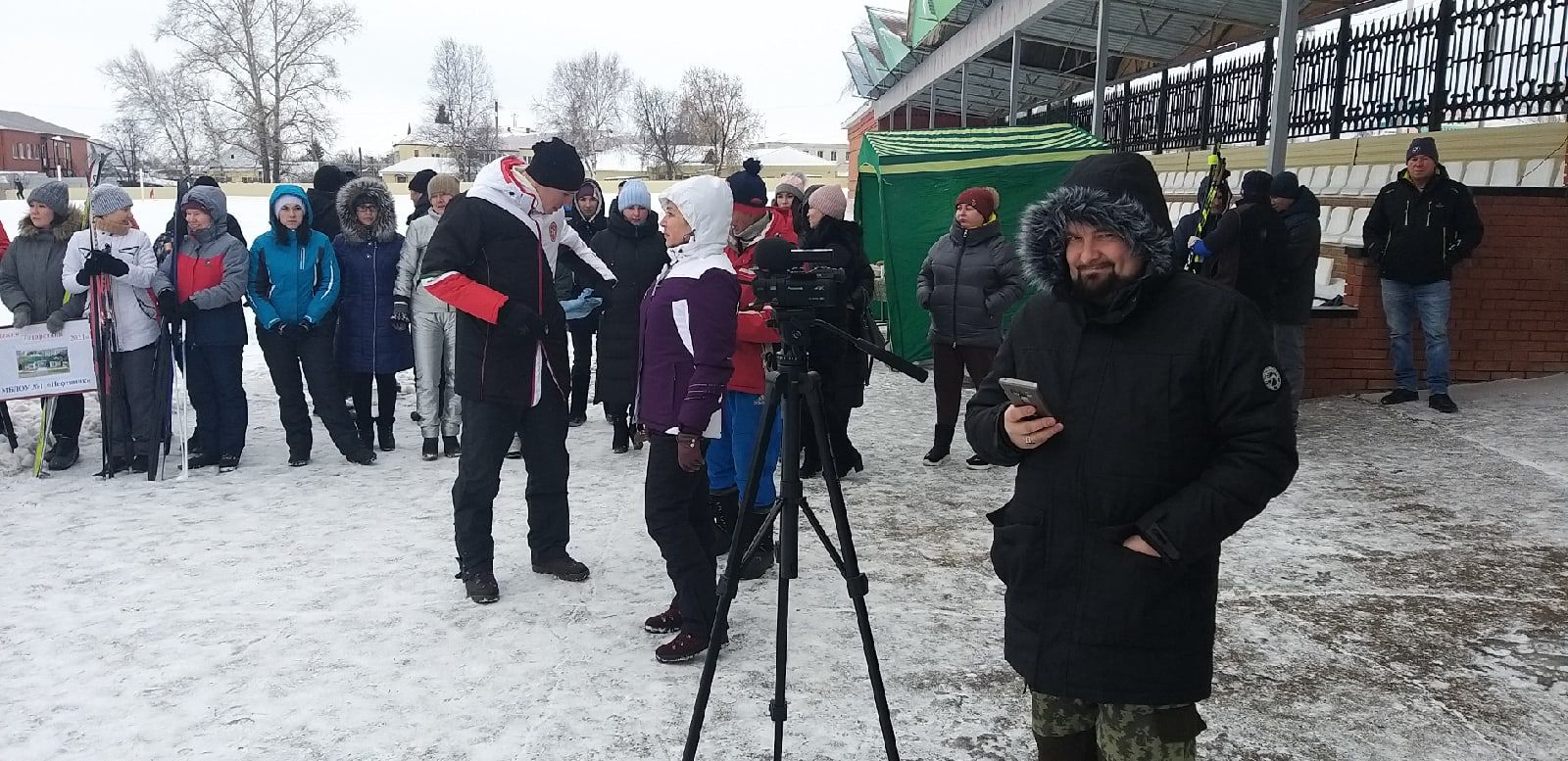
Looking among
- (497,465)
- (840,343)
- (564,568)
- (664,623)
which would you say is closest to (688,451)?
(664,623)

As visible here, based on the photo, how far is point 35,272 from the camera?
6.46 m

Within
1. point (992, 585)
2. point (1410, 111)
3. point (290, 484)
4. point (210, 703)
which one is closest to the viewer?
point (210, 703)

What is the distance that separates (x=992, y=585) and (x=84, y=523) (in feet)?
14.6

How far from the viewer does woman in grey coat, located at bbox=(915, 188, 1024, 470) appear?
641 centimetres

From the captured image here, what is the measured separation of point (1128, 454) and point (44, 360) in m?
6.60

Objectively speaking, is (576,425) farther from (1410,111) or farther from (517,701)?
(1410,111)

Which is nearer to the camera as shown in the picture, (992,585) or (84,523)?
(992,585)

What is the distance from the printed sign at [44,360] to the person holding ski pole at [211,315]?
522mm

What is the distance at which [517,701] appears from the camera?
3469 mm

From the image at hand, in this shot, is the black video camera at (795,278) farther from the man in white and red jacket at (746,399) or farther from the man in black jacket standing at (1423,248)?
the man in black jacket standing at (1423,248)

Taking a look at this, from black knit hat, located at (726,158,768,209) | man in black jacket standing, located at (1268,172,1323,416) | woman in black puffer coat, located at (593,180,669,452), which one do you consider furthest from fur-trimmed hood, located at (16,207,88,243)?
man in black jacket standing, located at (1268,172,1323,416)

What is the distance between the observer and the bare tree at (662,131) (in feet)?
204

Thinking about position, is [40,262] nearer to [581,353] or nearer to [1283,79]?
[581,353]

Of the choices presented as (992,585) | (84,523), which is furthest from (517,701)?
(84,523)
